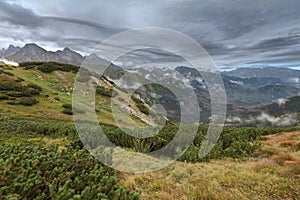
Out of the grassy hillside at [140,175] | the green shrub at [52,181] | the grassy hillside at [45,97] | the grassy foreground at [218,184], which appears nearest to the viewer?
the green shrub at [52,181]

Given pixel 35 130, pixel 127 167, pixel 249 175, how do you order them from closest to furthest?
pixel 249 175
pixel 127 167
pixel 35 130

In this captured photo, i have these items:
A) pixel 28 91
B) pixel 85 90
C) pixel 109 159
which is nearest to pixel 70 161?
pixel 109 159

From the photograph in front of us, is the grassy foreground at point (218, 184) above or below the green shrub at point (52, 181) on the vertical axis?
below

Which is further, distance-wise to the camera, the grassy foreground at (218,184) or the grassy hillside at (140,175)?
the grassy foreground at (218,184)

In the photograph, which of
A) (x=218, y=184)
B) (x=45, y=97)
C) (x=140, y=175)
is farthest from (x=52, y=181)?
(x=45, y=97)

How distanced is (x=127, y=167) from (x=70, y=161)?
431 cm

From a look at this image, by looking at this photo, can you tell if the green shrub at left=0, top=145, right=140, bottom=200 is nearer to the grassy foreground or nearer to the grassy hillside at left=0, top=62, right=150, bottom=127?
the grassy foreground

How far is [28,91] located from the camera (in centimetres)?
6141

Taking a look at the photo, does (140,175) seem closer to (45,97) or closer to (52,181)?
(52,181)

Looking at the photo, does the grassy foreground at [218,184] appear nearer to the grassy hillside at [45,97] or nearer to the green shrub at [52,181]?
the green shrub at [52,181]

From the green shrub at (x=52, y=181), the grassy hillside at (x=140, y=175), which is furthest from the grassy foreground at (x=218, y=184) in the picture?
the green shrub at (x=52, y=181)

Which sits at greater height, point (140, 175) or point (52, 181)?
point (52, 181)

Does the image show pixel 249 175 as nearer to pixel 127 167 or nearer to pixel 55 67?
pixel 127 167

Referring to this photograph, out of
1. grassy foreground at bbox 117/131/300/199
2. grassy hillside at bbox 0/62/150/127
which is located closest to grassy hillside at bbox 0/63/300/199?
grassy foreground at bbox 117/131/300/199
